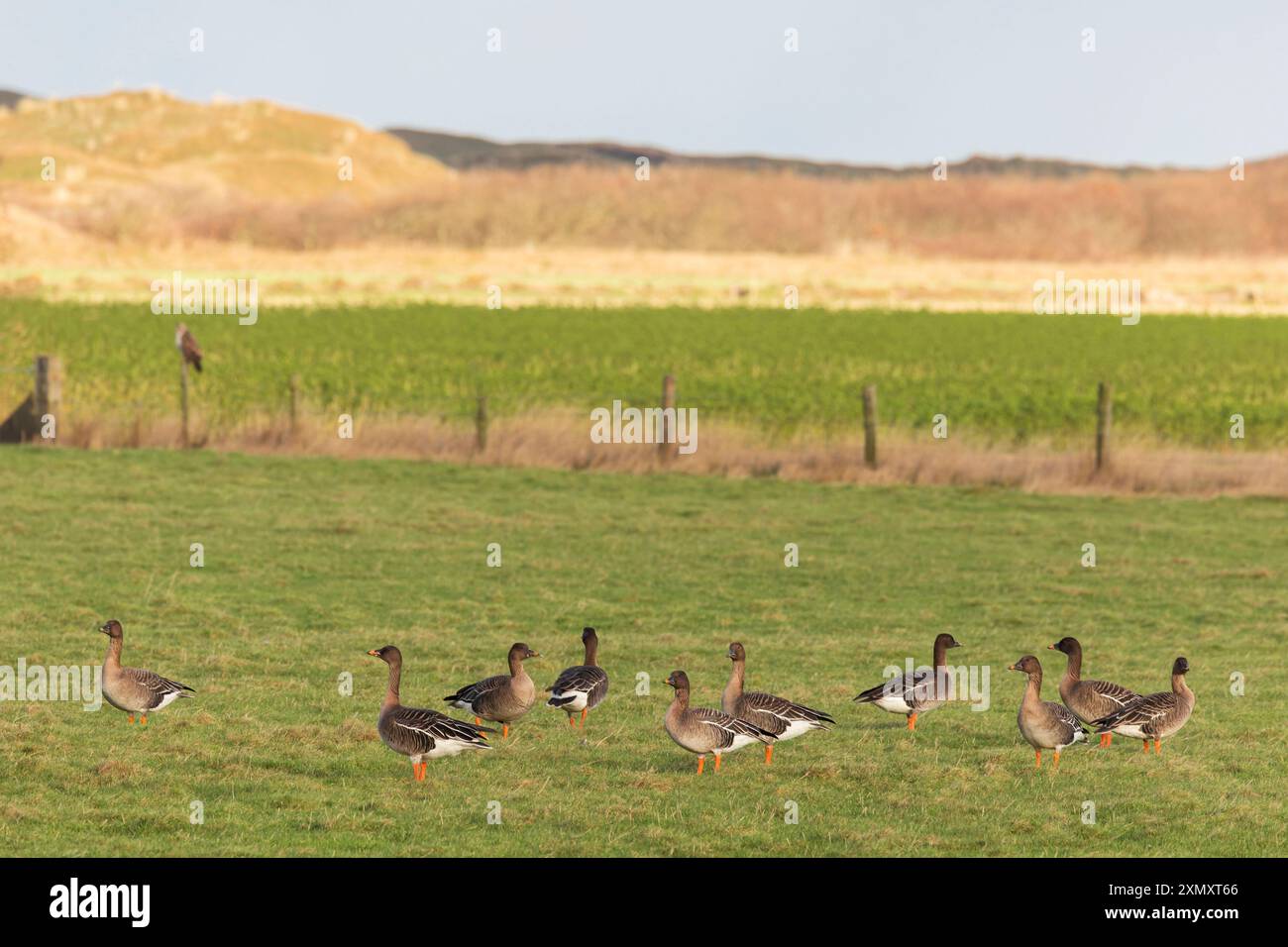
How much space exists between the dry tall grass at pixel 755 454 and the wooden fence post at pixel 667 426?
14 cm

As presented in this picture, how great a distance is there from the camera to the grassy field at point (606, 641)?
422 inches

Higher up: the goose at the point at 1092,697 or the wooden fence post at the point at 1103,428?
the wooden fence post at the point at 1103,428

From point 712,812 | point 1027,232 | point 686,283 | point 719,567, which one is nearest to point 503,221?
point 1027,232

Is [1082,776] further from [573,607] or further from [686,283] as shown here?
[686,283]

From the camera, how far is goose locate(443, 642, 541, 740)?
39.7 feet

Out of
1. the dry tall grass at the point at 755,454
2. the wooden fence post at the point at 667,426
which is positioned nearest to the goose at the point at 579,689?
the dry tall grass at the point at 755,454

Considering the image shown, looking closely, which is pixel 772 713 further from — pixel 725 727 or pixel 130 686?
pixel 130 686

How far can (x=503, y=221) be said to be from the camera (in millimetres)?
184500

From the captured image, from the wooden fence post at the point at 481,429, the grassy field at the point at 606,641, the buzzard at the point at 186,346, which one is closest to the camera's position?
the grassy field at the point at 606,641

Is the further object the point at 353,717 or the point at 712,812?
the point at 353,717

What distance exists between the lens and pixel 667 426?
3259cm

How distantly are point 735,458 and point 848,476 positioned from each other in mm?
2264

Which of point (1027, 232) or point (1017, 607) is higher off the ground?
point (1027, 232)

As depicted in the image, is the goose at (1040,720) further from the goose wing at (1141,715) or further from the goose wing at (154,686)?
the goose wing at (154,686)
